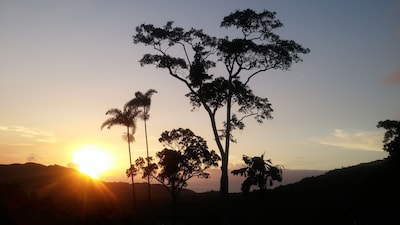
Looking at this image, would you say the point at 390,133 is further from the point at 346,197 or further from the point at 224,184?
the point at 224,184

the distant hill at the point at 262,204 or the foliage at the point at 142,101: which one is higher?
the foliage at the point at 142,101

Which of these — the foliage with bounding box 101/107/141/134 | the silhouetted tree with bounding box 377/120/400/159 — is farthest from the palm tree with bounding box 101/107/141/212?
the silhouetted tree with bounding box 377/120/400/159

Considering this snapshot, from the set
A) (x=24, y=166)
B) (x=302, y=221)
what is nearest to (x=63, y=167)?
(x=24, y=166)

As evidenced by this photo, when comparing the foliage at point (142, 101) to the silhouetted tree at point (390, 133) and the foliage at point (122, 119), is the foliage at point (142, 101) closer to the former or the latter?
the foliage at point (122, 119)

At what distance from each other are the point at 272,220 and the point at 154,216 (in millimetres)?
18256

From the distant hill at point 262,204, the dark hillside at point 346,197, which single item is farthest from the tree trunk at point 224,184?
the dark hillside at point 346,197

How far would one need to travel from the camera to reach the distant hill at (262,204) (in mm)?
44094

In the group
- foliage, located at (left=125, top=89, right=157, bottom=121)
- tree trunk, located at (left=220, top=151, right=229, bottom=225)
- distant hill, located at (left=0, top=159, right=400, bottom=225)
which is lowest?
distant hill, located at (left=0, top=159, right=400, bottom=225)

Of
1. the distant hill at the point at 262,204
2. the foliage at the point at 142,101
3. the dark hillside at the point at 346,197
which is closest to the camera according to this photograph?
the distant hill at the point at 262,204

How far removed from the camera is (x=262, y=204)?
6053 centimetres

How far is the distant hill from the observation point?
44.1m

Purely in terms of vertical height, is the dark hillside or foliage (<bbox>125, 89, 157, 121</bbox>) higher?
foliage (<bbox>125, 89, 157, 121</bbox>)

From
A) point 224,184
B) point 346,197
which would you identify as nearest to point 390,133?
point 346,197

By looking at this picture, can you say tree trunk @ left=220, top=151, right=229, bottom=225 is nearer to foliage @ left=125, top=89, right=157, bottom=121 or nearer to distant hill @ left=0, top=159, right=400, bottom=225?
distant hill @ left=0, top=159, right=400, bottom=225
